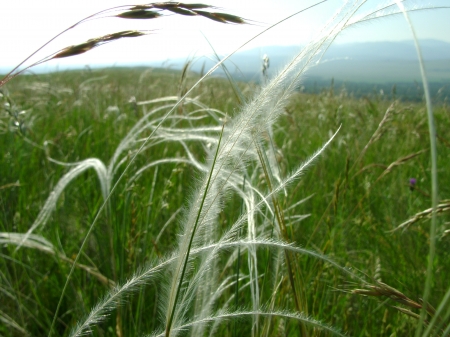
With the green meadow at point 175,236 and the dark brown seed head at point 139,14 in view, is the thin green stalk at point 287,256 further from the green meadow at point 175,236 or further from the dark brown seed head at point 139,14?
the dark brown seed head at point 139,14

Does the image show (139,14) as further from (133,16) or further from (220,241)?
(220,241)

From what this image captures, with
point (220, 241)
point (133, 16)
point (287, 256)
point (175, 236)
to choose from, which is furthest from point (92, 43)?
Answer: point (175, 236)

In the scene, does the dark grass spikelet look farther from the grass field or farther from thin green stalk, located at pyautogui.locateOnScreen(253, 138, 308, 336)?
thin green stalk, located at pyautogui.locateOnScreen(253, 138, 308, 336)

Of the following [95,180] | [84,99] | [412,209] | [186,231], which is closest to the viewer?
[186,231]

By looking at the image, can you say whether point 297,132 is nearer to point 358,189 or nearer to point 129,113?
point 358,189

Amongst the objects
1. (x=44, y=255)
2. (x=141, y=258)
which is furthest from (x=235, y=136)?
(x=44, y=255)

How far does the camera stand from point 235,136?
637 millimetres

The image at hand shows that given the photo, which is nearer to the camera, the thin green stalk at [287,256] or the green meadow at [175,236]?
the thin green stalk at [287,256]

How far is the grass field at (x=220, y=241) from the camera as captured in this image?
0.70m

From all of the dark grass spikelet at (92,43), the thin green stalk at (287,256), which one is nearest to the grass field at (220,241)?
the thin green stalk at (287,256)

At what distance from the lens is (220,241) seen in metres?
0.68

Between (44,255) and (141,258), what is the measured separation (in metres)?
0.42

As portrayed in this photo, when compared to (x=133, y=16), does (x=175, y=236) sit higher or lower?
lower

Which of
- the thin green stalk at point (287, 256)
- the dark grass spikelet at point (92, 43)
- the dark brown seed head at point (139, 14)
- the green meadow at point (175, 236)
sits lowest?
the green meadow at point (175, 236)
